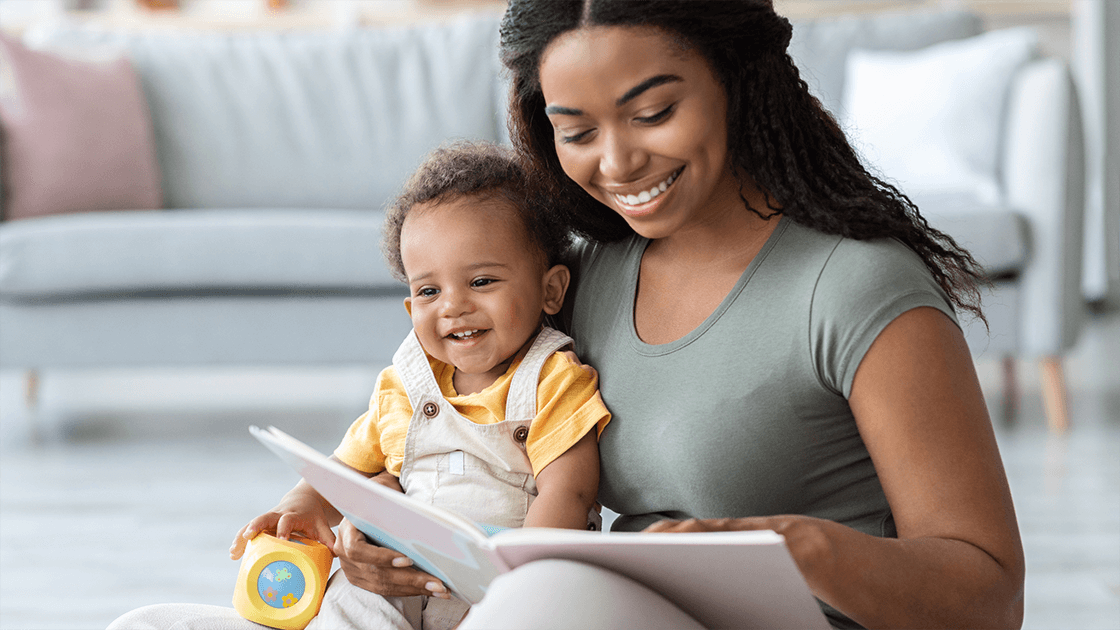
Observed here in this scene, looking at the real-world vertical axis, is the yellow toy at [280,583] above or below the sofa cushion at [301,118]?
below

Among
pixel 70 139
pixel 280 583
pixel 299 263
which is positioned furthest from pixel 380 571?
pixel 70 139

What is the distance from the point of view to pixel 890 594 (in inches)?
26.2

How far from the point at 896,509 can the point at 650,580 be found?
20 centimetres

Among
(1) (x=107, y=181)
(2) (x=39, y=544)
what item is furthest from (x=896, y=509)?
(1) (x=107, y=181)

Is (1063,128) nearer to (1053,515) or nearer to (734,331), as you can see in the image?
(1053,515)

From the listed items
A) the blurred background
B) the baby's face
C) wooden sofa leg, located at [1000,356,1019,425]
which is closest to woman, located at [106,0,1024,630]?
the baby's face

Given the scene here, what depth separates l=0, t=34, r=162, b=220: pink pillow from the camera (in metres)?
2.83

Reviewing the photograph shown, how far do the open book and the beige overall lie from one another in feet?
0.57

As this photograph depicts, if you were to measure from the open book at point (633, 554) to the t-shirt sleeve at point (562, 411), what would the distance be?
7.2 inches

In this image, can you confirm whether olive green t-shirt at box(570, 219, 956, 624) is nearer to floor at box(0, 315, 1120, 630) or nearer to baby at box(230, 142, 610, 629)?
baby at box(230, 142, 610, 629)

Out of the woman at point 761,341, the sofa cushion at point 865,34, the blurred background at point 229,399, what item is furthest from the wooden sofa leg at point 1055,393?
the woman at point 761,341

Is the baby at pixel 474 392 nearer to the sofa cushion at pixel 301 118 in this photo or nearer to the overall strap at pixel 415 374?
the overall strap at pixel 415 374

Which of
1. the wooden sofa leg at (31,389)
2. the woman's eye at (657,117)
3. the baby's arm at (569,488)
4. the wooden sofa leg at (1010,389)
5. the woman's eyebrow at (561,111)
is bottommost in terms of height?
the wooden sofa leg at (1010,389)

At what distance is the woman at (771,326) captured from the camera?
2.35 feet
